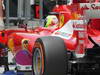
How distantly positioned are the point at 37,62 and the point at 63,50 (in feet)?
1.51

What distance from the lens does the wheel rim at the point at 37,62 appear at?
4.98 metres

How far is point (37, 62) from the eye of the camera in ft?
16.8

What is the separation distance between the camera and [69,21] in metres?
5.50

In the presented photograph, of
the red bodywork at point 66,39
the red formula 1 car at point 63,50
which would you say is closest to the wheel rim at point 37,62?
the red formula 1 car at point 63,50

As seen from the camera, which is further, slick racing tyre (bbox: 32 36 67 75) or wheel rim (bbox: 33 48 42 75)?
wheel rim (bbox: 33 48 42 75)

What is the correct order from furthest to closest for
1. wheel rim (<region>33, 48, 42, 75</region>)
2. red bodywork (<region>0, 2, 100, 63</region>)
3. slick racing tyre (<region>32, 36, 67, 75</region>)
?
red bodywork (<region>0, 2, 100, 63</region>), wheel rim (<region>33, 48, 42, 75</region>), slick racing tyre (<region>32, 36, 67, 75</region>)

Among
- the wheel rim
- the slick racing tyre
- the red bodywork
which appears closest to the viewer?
the slick racing tyre

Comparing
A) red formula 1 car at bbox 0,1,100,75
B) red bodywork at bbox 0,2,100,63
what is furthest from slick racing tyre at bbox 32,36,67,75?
red bodywork at bbox 0,2,100,63

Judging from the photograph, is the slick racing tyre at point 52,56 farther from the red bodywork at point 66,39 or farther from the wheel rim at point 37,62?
the red bodywork at point 66,39

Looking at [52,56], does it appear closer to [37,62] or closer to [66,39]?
[37,62]

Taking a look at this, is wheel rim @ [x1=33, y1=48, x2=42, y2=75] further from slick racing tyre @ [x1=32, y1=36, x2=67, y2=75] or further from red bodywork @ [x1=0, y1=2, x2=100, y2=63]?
red bodywork @ [x1=0, y1=2, x2=100, y2=63]

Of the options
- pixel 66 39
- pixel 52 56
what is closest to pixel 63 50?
pixel 52 56

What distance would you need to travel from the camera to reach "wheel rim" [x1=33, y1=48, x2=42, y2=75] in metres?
4.98

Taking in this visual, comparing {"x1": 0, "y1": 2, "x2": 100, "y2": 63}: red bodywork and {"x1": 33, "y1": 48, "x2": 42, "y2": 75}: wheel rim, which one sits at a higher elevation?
{"x1": 0, "y1": 2, "x2": 100, "y2": 63}: red bodywork
